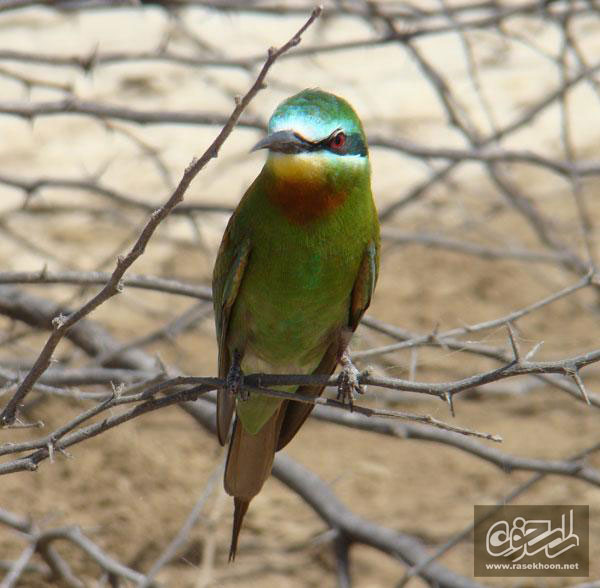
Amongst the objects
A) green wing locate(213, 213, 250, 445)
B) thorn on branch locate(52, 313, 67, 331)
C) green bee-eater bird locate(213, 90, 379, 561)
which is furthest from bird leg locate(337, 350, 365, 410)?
thorn on branch locate(52, 313, 67, 331)

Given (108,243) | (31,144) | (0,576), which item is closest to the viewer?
(0,576)

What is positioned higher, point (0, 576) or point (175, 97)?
point (175, 97)

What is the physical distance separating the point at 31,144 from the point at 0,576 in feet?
9.56

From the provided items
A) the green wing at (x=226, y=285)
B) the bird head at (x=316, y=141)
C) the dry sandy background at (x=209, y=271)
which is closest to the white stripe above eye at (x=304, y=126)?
the bird head at (x=316, y=141)

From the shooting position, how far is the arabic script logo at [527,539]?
328 cm

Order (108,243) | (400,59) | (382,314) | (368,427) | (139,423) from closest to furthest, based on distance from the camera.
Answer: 1. (368,427)
2. (139,423)
3. (382,314)
4. (108,243)
5. (400,59)

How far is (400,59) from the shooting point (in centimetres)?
611

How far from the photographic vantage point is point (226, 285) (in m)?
2.48

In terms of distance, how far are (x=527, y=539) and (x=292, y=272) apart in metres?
1.44

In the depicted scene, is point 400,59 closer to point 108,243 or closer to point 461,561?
point 108,243

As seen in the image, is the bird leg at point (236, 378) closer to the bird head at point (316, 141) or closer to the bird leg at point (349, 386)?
the bird leg at point (349, 386)

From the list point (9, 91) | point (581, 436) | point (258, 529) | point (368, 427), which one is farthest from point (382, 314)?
point (9, 91)

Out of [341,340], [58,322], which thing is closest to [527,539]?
[341,340]

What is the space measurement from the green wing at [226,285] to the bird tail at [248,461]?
0.12m
